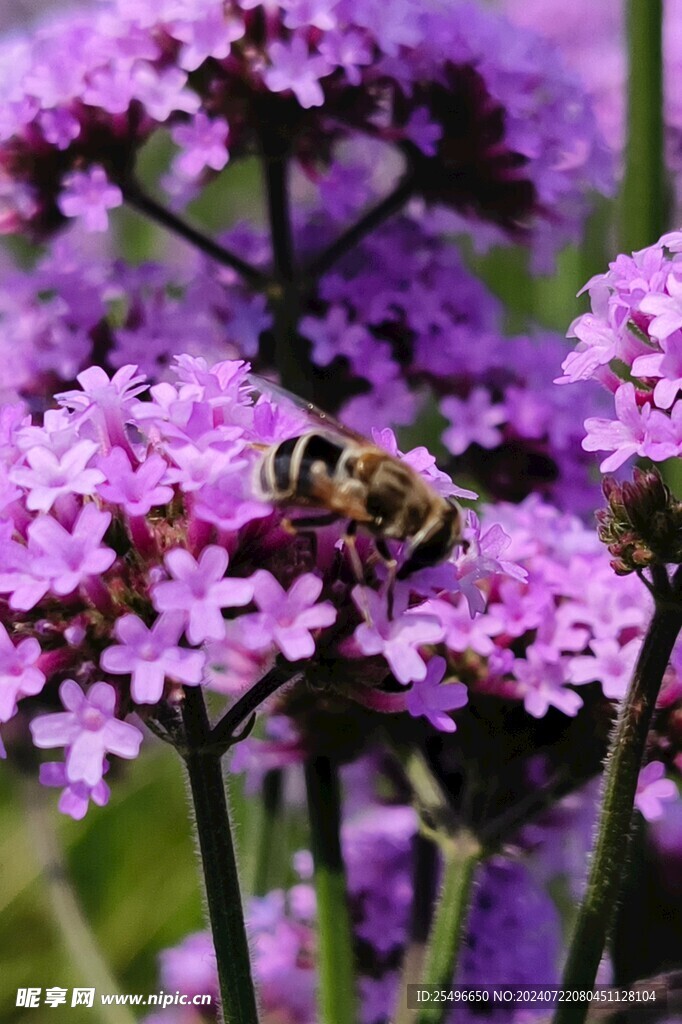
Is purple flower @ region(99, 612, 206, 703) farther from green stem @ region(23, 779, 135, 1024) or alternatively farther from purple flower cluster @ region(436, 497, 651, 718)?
green stem @ region(23, 779, 135, 1024)

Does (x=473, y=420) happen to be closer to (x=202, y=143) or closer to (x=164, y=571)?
(x=202, y=143)

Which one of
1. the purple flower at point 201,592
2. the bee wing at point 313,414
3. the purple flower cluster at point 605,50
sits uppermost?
the purple flower cluster at point 605,50

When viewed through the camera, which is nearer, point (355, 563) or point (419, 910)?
point (355, 563)

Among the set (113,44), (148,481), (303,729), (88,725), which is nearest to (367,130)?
(113,44)

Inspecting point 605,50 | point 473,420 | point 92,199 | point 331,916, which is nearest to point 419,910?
point 331,916

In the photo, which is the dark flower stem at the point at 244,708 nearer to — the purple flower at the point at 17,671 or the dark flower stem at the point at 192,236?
the purple flower at the point at 17,671

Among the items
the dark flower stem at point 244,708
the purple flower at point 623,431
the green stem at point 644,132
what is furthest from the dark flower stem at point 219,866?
the green stem at point 644,132
